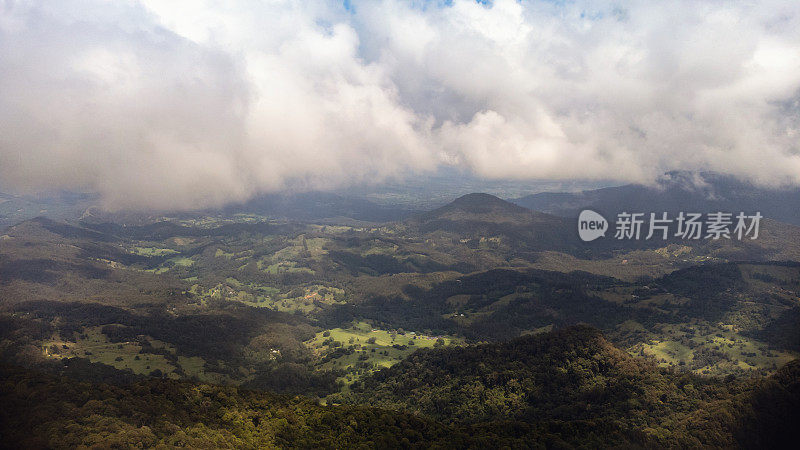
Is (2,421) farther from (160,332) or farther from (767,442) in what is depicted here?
(160,332)

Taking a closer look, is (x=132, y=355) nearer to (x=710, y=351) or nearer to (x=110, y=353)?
(x=110, y=353)

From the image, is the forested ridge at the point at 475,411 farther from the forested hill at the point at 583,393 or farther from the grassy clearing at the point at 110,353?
the grassy clearing at the point at 110,353

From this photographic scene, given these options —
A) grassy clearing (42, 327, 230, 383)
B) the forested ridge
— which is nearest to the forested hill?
the forested ridge

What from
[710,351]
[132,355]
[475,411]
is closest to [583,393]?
[475,411]

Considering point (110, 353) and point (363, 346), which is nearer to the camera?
point (110, 353)

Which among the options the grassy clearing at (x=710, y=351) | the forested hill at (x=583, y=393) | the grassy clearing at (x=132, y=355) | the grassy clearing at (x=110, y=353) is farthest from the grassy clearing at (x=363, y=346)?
the grassy clearing at (x=710, y=351)

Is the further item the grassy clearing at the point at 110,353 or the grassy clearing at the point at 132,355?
the grassy clearing at the point at 132,355

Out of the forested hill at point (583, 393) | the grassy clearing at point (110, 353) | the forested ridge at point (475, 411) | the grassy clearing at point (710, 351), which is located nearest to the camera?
the forested ridge at point (475, 411)

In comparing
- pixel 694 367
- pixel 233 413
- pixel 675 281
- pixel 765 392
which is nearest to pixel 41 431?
pixel 233 413

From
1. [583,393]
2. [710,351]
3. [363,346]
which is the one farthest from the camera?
[363,346]

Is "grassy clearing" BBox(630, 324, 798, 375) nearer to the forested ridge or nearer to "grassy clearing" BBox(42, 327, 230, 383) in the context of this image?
the forested ridge

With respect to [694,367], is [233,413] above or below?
above
